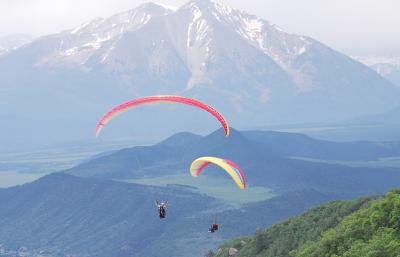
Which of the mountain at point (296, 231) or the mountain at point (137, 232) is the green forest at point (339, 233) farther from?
the mountain at point (137, 232)

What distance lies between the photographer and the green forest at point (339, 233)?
40969 millimetres

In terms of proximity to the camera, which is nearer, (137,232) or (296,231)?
(296,231)

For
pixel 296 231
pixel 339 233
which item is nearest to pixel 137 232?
pixel 296 231

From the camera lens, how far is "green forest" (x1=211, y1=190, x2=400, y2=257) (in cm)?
4097

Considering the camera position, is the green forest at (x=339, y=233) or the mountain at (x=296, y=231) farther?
the mountain at (x=296, y=231)

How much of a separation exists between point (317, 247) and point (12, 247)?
477 feet

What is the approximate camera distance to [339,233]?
45.7 meters

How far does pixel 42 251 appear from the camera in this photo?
561 feet

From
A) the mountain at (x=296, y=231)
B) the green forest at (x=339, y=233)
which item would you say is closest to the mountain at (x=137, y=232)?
the mountain at (x=296, y=231)

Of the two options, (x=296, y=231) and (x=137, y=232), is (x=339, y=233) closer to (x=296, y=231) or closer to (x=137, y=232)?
(x=296, y=231)

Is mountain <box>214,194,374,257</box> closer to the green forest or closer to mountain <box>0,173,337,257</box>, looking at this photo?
the green forest

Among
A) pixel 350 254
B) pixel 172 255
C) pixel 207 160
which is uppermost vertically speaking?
pixel 207 160

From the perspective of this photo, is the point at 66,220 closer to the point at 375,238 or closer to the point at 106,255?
the point at 106,255

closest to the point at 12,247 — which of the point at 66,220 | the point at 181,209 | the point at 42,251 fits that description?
the point at 42,251
